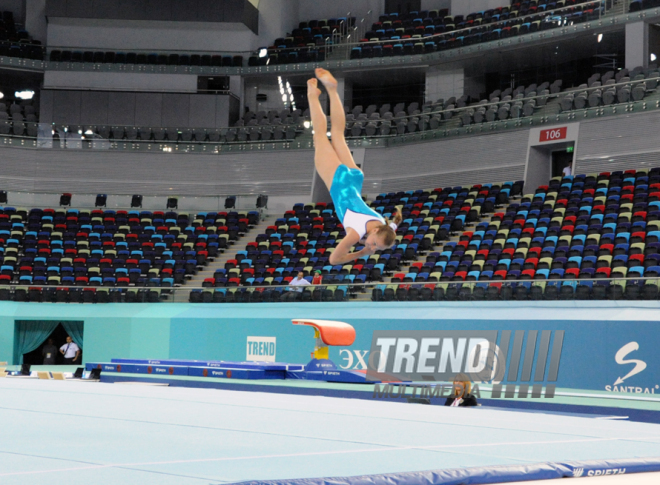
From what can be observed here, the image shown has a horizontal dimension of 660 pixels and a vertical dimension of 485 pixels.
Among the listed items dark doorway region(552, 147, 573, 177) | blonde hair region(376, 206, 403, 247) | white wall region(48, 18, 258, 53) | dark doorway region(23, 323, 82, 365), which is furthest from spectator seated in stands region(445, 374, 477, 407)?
white wall region(48, 18, 258, 53)

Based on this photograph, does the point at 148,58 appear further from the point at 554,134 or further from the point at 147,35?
the point at 554,134

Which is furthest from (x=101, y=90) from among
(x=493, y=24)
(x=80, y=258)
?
Answer: (x=493, y=24)

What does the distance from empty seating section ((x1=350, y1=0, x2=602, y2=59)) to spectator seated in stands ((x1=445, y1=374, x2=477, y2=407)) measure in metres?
17.9

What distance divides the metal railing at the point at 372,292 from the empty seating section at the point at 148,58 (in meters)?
12.4

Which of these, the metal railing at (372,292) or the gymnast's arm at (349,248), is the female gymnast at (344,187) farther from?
the metal railing at (372,292)

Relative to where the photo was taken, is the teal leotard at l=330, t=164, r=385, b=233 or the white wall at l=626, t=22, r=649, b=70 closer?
the teal leotard at l=330, t=164, r=385, b=233

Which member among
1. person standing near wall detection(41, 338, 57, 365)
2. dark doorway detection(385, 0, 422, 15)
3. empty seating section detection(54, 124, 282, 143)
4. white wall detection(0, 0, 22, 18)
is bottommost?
person standing near wall detection(41, 338, 57, 365)

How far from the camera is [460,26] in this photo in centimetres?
2894

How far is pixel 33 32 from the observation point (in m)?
32.0

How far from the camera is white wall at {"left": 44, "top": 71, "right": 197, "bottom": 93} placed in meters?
30.2

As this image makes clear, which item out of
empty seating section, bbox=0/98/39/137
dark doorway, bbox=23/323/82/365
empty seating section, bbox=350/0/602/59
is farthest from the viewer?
empty seating section, bbox=0/98/39/137

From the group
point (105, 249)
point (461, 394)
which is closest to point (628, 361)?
point (461, 394)

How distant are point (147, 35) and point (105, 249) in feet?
38.8

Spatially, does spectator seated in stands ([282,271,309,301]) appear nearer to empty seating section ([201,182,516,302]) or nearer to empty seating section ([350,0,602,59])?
empty seating section ([201,182,516,302])
